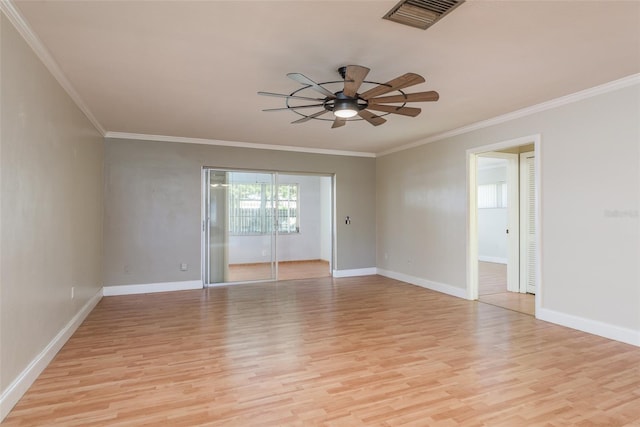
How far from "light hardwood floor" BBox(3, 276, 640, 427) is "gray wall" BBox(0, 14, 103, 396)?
1.41 ft

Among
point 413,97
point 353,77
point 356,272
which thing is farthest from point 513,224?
point 353,77

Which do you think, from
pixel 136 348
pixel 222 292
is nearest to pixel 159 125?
pixel 222 292

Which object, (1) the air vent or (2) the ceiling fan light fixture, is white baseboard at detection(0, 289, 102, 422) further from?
(1) the air vent

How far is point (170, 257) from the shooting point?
5883 mm

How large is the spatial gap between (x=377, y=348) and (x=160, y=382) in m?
1.86

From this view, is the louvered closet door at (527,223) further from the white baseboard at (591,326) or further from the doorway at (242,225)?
the doorway at (242,225)

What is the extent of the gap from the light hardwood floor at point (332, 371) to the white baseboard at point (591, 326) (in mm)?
98

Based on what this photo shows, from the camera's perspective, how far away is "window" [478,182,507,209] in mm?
9398

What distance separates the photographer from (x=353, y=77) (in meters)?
2.55

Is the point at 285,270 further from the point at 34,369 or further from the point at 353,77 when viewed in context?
the point at 353,77

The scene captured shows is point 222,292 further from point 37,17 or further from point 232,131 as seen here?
point 37,17

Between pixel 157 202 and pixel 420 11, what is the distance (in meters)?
5.01

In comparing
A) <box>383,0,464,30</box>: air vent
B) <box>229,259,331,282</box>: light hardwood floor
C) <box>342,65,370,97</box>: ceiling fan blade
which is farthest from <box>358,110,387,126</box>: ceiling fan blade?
<box>229,259,331,282</box>: light hardwood floor

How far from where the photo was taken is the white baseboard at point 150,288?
553cm
